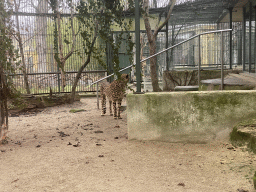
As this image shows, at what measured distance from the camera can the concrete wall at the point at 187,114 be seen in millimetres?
3939

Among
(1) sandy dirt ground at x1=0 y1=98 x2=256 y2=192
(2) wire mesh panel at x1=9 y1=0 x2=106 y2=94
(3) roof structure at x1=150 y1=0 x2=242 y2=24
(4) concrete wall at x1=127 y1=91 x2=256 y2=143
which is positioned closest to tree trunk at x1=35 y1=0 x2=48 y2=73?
(2) wire mesh panel at x1=9 y1=0 x2=106 y2=94

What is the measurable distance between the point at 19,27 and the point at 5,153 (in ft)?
24.1

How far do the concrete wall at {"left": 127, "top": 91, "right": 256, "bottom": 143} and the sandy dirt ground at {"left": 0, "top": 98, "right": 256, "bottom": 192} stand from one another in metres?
0.14

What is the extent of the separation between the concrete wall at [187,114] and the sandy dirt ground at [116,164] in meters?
0.14

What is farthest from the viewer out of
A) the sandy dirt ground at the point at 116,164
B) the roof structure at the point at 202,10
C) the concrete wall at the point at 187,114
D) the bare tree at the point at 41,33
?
the bare tree at the point at 41,33

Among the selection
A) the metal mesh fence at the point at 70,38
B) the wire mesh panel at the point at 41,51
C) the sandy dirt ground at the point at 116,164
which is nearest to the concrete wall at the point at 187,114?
the sandy dirt ground at the point at 116,164

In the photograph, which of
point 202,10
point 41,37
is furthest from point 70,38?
point 202,10

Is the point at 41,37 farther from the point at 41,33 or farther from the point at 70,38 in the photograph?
the point at 70,38

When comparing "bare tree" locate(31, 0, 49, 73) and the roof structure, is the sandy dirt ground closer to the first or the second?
"bare tree" locate(31, 0, 49, 73)

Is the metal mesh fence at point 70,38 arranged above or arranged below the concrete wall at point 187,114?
above

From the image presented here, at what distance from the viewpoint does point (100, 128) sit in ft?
18.2

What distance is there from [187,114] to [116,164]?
135cm

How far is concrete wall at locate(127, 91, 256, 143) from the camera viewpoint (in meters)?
3.94

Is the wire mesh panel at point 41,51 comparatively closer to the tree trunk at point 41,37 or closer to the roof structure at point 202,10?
the tree trunk at point 41,37
